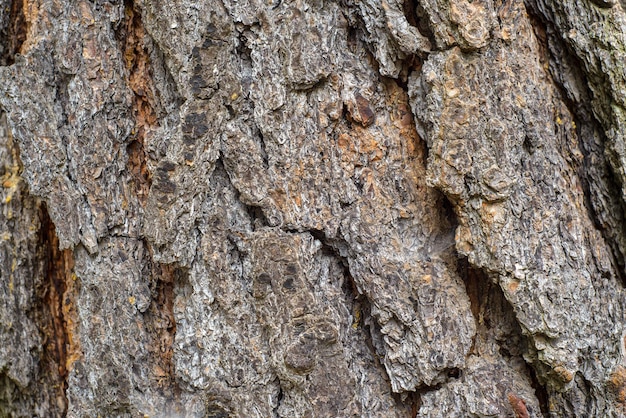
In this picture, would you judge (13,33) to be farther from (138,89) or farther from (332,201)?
(332,201)

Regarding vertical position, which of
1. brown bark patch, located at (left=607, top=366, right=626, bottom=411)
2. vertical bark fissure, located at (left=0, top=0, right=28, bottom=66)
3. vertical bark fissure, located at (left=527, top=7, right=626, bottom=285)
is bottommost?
brown bark patch, located at (left=607, top=366, right=626, bottom=411)

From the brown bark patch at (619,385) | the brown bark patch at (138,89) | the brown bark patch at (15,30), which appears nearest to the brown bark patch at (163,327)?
the brown bark patch at (138,89)

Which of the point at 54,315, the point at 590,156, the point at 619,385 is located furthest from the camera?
the point at 54,315

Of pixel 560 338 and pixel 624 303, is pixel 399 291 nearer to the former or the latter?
pixel 560 338

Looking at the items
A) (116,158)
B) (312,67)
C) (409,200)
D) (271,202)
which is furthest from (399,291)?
(116,158)

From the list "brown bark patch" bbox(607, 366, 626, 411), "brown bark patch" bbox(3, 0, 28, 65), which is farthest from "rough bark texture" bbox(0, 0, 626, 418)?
"brown bark patch" bbox(3, 0, 28, 65)

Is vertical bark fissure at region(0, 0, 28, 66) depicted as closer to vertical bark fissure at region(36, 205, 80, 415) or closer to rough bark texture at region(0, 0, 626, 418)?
rough bark texture at region(0, 0, 626, 418)

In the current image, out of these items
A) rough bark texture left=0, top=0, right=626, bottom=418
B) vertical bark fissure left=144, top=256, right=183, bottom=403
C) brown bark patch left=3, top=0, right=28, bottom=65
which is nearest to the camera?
rough bark texture left=0, top=0, right=626, bottom=418

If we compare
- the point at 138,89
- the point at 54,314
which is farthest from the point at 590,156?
the point at 54,314

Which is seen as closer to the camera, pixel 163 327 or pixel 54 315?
pixel 163 327
